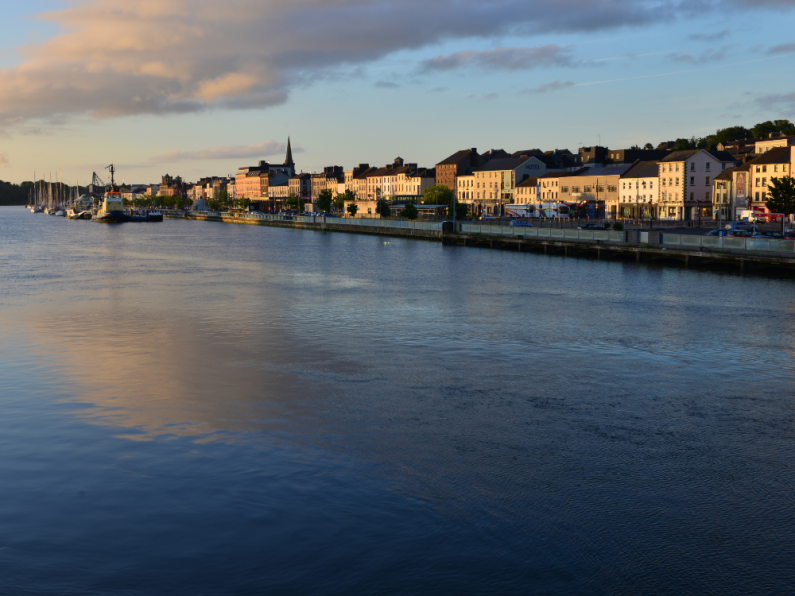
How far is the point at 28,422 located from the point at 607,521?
11.4 metres

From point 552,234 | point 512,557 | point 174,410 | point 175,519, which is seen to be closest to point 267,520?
point 175,519

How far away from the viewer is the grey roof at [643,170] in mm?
123369

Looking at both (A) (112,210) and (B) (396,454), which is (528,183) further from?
(B) (396,454)

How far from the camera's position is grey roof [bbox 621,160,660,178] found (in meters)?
123

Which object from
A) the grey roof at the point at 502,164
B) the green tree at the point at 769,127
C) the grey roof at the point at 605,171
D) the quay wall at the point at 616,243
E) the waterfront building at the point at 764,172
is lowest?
the quay wall at the point at 616,243

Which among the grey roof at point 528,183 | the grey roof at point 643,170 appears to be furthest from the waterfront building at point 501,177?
the grey roof at point 643,170

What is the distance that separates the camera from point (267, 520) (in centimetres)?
1084

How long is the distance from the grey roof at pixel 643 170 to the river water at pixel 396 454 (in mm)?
97705

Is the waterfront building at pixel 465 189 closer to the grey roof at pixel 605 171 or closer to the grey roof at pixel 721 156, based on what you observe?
the grey roof at pixel 605 171

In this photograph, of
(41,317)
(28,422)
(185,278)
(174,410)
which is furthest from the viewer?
(185,278)

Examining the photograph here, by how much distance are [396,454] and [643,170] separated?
121 meters

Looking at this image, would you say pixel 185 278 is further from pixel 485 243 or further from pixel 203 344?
pixel 485 243

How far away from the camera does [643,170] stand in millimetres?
125875

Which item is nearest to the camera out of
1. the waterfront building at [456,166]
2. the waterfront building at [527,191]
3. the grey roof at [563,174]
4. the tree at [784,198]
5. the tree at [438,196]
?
the tree at [784,198]
